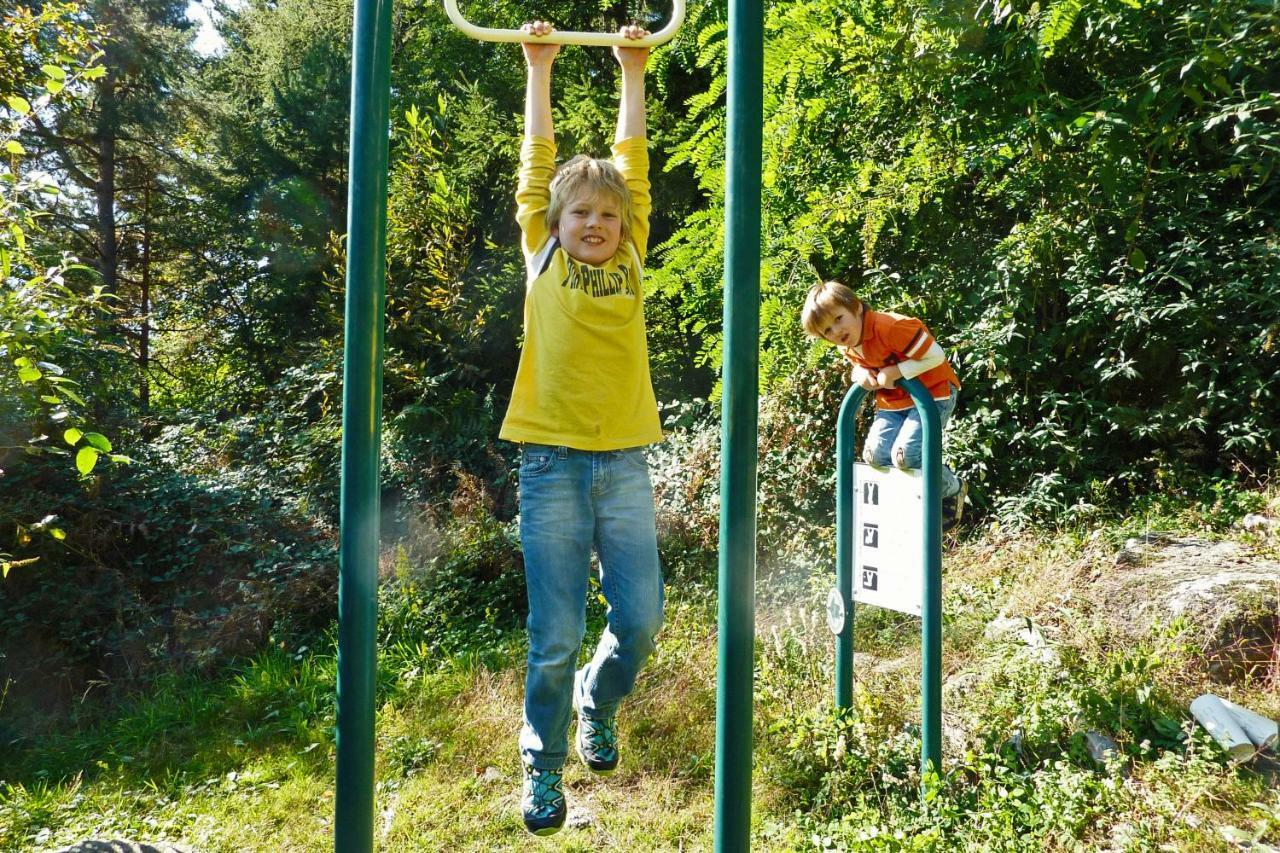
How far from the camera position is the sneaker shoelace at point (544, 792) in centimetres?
226

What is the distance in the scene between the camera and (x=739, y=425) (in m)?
1.88

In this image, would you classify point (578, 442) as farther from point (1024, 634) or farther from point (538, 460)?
point (1024, 634)

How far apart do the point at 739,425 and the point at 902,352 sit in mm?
1662

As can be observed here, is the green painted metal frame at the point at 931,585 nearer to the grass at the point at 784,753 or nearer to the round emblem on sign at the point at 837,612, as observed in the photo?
the grass at the point at 784,753

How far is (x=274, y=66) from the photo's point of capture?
1178 centimetres

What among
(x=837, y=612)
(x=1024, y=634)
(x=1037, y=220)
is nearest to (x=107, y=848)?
(x=837, y=612)

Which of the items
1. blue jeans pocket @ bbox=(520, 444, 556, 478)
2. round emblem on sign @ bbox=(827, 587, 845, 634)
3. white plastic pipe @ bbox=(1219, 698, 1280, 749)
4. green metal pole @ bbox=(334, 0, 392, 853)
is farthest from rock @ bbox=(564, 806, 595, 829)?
white plastic pipe @ bbox=(1219, 698, 1280, 749)

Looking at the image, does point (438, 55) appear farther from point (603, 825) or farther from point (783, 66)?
point (603, 825)

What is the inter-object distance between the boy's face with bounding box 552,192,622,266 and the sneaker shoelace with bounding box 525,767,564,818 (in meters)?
1.29

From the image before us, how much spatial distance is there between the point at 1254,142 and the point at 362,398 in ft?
14.7

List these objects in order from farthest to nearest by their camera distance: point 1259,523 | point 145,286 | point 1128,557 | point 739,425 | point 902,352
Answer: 1. point 145,286
2. point 1259,523
3. point 1128,557
4. point 902,352
5. point 739,425

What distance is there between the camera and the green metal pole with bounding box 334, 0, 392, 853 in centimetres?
190

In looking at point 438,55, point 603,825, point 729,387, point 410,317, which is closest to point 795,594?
point 603,825

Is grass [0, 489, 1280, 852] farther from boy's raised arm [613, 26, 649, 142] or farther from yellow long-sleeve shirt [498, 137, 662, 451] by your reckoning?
boy's raised arm [613, 26, 649, 142]
